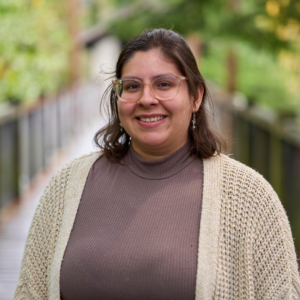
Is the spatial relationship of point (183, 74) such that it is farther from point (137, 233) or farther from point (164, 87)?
point (137, 233)

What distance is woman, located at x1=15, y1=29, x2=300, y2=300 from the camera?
2.23 metres

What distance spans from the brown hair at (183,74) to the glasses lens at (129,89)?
0.32 feet

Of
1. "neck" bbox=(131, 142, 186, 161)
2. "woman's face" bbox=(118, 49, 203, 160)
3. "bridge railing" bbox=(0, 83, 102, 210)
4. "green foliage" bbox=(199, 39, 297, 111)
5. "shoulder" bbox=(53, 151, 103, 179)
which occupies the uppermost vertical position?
"woman's face" bbox=(118, 49, 203, 160)

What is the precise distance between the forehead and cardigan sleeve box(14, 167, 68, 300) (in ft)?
1.92

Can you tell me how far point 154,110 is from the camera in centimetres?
241

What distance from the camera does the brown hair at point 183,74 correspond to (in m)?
2.44

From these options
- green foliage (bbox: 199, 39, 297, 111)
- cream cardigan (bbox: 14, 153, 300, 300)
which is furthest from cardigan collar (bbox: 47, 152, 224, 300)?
green foliage (bbox: 199, 39, 297, 111)

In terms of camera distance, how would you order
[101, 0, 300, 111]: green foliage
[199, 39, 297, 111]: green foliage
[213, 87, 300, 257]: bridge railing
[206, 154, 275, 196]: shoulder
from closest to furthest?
[206, 154, 275, 196]: shoulder < [213, 87, 300, 257]: bridge railing < [101, 0, 300, 111]: green foliage < [199, 39, 297, 111]: green foliage

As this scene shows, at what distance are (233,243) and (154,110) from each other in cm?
62

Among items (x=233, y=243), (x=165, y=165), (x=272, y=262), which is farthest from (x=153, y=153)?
(x=272, y=262)

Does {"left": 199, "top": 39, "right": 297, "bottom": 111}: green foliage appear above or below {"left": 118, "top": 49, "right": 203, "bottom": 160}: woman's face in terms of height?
below

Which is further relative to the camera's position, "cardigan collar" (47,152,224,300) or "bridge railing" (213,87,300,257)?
"bridge railing" (213,87,300,257)

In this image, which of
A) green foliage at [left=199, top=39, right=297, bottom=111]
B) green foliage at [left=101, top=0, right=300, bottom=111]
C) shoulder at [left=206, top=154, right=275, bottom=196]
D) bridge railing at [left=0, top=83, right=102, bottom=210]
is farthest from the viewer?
green foliage at [left=199, top=39, right=297, bottom=111]

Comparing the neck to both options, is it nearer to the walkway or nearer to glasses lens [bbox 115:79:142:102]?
glasses lens [bbox 115:79:142:102]
